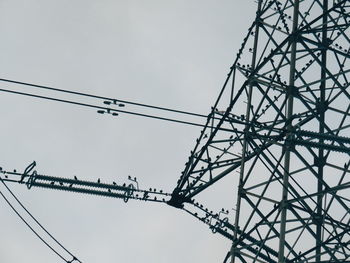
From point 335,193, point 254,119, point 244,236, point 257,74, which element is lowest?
point 244,236

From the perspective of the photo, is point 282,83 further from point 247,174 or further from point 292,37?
point 247,174

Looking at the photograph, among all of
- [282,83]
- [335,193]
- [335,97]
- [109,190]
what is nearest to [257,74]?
[282,83]

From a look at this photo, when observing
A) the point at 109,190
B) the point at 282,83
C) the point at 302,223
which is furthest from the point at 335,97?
the point at 109,190

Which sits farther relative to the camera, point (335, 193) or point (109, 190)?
point (109, 190)

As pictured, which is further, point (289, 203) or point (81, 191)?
point (81, 191)

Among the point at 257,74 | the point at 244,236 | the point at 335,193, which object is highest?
the point at 257,74

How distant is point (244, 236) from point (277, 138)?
2206 millimetres

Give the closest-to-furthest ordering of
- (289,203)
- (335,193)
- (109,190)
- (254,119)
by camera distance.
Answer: (289,203) < (335,193) < (254,119) < (109,190)

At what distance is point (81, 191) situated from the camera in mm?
16500

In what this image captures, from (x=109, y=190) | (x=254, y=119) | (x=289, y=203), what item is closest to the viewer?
(x=289, y=203)

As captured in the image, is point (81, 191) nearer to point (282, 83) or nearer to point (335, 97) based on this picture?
point (282, 83)

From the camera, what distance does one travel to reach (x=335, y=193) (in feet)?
48.2

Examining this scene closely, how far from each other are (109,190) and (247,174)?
3.73 metres

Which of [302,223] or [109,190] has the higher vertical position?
[109,190]
